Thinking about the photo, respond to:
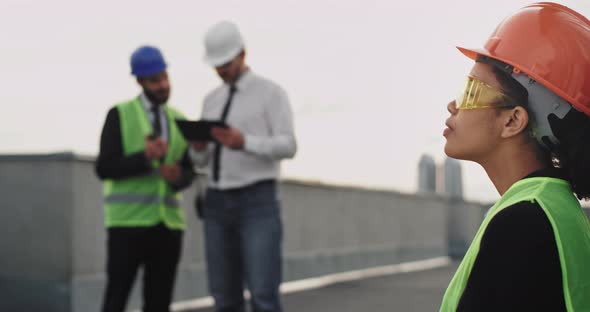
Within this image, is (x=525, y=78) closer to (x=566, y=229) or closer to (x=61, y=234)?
(x=566, y=229)

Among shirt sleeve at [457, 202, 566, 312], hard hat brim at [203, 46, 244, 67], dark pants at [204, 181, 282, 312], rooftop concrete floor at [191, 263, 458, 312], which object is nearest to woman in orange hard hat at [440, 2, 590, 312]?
shirt sleeve at [457, 202, 566, 312]

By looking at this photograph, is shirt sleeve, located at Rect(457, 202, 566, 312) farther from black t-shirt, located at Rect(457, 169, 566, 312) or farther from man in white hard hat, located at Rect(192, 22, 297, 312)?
man in white hard hat, located at Rect(192, 22, 297, 312)

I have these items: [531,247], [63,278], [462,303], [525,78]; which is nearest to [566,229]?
[531,247]

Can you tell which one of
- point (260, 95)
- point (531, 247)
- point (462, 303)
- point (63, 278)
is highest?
point (531, 247)

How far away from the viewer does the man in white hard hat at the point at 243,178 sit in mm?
4969

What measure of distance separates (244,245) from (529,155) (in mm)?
3161

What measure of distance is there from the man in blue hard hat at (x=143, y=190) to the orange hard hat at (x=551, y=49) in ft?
11.0

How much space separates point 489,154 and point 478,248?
0.33 m

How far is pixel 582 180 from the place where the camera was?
1933mm

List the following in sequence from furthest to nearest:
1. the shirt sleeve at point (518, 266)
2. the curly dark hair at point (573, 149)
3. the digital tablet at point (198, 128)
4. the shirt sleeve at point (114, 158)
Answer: the shirt sleeve at point (114, 158), the digital tablet at point (198, 128), the curly dark hair at point (573, 149), the shirt sleeve at point (518, 266)

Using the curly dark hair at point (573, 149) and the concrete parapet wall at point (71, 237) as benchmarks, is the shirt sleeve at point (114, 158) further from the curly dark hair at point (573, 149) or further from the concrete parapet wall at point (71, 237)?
the curly dark hair at point (573, 149)

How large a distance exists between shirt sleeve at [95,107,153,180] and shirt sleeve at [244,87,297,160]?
62cm

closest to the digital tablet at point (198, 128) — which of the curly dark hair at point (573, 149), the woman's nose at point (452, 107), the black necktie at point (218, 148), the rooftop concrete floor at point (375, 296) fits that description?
the black necktie at point (218, 148)

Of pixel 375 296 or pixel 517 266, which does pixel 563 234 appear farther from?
pixel 375 296
